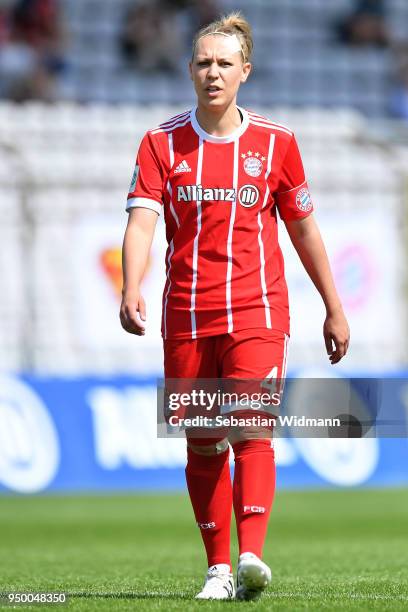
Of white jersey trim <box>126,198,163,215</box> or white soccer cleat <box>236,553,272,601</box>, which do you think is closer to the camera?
white soccer cleat <box>236,553,272,601</box>

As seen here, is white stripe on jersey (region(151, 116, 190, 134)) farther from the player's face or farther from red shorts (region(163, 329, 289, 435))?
red shorts (region(163, 329, 289, 435))

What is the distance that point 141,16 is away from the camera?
16.7 metres

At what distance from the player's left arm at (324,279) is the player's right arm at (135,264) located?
1.61 feet

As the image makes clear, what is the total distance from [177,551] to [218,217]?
323 cm

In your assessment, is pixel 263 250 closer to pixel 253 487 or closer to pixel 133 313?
pixel 133 313

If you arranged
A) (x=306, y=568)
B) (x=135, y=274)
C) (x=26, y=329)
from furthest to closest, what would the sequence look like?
(x=26, y=329)
(x=306, y=568)
(x=135, y=274)

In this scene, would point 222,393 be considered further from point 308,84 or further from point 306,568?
point 308,84

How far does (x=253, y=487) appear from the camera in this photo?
13.6 ft

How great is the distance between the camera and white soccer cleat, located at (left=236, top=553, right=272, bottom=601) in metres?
3.89

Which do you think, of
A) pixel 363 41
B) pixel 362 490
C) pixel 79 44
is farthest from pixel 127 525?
pixel 363 41

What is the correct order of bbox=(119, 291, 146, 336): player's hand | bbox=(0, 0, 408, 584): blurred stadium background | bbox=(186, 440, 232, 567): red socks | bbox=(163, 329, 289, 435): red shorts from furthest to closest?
bbox=(0, 0, 408, 584): blurred stadium background, bbox=(186, 440, 232, 567): red socks, bbox=(163, 329, 289, 435): red shorts, bbox=(119, 291, 146, 336): player's hand

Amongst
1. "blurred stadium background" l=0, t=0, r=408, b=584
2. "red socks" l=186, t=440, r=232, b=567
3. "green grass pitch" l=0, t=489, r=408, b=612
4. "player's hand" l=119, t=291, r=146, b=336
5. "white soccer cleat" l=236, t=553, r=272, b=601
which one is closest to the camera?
"white soccer cleat" l=236, t=553, r=272, b=601

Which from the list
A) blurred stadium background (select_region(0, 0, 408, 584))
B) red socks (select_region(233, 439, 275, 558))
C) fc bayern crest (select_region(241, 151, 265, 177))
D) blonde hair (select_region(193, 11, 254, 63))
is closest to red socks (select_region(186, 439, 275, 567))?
red socks (select_region(233, 439, 275, 558))

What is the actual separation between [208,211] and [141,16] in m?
12.9
